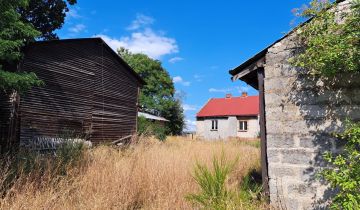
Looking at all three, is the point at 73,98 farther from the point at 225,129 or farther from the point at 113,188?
the point at 225,129

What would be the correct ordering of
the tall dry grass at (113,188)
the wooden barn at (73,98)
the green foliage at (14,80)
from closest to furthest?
the tall dry grass at (113,188) < the green foliage at (14,80) < the wooden barn at (73,98)

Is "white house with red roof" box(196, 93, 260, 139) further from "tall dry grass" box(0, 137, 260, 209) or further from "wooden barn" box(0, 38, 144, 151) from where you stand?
"tall dry grass" box(0, 137, 260, 209)

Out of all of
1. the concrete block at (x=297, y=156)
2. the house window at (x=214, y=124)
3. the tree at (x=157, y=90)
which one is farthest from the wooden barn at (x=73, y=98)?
the tree at (x=157, y=90)

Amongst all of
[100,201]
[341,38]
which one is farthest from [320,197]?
[100,201]

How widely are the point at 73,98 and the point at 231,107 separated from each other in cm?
2721

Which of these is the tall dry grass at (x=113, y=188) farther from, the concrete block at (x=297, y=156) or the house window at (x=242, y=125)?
the house window at (x=242, y=125)

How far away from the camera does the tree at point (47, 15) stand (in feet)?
72.1

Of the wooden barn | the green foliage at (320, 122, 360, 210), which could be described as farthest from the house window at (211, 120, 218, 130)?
the green foliage at (320, 122, 360, 210)

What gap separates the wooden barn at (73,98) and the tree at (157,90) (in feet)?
81.4

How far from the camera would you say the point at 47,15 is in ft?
74.8

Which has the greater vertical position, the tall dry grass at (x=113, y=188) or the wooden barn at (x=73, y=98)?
the wooden barn at (x=73, y=98)

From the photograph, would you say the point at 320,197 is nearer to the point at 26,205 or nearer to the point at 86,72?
the point at 26,205

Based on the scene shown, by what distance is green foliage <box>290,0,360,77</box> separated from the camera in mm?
4969

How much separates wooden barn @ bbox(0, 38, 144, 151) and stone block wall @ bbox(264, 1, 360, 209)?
11083mm
